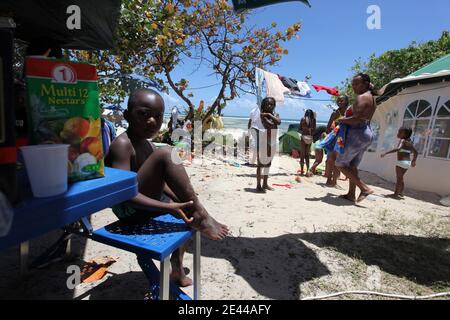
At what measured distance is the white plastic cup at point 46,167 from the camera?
0.87 metres

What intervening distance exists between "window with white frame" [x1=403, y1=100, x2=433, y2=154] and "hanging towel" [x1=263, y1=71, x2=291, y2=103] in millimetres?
3160

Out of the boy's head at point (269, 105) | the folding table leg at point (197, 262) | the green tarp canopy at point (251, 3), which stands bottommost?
the folding table leg at point (197, 262)

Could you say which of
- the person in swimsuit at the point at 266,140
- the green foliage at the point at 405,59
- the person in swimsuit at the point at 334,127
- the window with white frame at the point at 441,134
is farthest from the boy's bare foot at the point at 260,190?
the green foliage at the point at 405,59

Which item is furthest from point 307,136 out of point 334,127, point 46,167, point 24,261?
point 46,167

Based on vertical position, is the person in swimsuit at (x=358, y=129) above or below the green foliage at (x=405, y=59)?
below

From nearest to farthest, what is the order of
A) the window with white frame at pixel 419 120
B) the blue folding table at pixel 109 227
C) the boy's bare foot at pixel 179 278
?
the blue folding table at pixel 109 227
the boy's bare foot at pixel 179 278
the window with white frame at pixel 419 120

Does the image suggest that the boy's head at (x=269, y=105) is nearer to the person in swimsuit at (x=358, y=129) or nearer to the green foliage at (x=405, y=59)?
the person in swimsuit at (x=358, y=129)

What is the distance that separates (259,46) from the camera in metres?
8.96

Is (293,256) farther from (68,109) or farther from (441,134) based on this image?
(441,134)

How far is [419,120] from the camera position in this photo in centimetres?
647

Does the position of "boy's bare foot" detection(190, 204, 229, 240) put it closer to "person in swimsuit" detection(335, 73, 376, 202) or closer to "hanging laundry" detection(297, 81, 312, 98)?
"person in swimsuit" detection(335, 73, 376, 202)

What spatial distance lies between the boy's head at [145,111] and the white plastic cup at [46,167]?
79cm

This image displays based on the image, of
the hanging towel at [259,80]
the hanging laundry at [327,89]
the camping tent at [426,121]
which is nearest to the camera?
the camping tent at [426,121]

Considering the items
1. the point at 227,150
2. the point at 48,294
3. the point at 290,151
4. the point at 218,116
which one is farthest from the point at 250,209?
the point at 290,151
